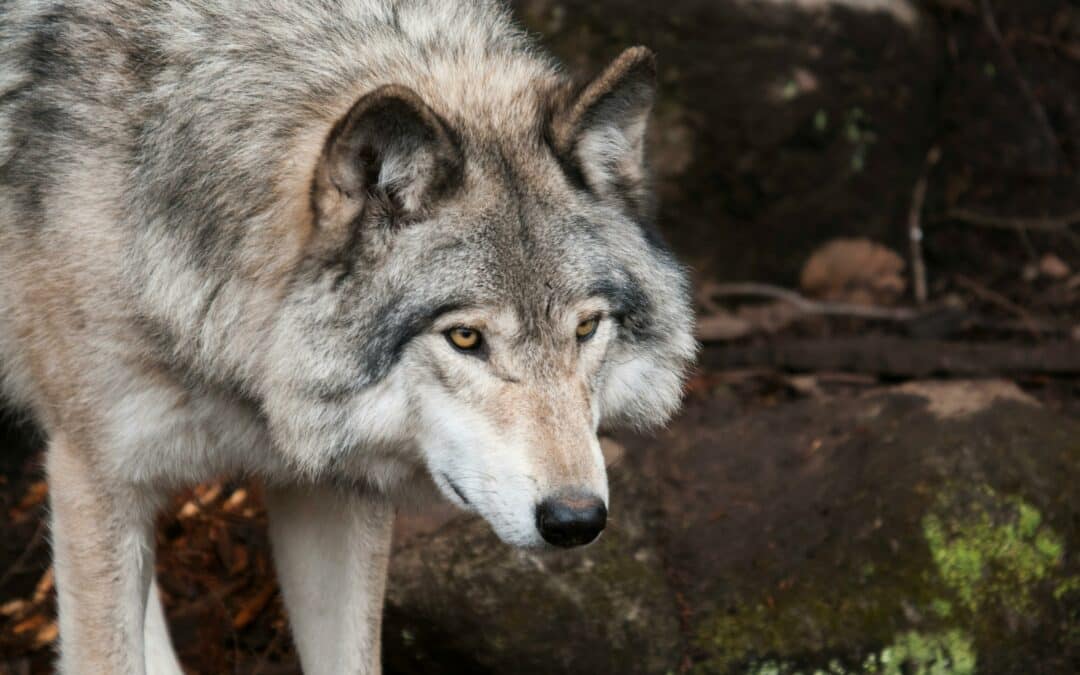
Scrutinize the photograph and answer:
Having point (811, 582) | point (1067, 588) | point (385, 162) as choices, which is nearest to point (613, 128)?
point (385, 162)

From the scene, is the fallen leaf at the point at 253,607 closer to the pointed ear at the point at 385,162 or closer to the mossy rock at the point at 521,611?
the mossy rock at the point at 521,611

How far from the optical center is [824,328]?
7195 millimetres

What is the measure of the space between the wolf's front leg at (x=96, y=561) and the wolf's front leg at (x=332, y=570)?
541 mm

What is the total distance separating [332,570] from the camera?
4.42 m

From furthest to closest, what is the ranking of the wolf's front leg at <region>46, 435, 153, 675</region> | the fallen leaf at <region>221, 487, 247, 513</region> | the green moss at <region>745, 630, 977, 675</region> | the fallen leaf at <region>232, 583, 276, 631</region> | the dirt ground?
1. the dirt ground
2. the fallen leaf at <region>221, 487, 247, 513</region>
3. the fallen leaf at <region>232, 583, 276, 631</region>
4. the green moss at <region>745, 630, 977, 675</region>
5. the wolf's front leg at <region>46, 435, 153, 675</region>

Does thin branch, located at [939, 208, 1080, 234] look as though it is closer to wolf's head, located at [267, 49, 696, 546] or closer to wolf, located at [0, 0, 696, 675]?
wolf, located at [0, 0, 696, 675]

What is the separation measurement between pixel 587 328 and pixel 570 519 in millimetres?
554

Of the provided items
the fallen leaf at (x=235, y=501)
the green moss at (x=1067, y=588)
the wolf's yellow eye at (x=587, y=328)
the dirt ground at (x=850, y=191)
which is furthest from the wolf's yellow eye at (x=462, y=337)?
the green moss at (x=1067, y=588)

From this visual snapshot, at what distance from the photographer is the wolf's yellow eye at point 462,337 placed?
11.1ft

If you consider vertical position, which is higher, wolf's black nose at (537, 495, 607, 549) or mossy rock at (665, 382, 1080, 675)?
wolf's black nose at (537, 495, 607, 549)

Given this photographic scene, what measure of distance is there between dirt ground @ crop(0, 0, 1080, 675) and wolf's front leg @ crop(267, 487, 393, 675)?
1192 millimetres

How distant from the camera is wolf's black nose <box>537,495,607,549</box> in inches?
126

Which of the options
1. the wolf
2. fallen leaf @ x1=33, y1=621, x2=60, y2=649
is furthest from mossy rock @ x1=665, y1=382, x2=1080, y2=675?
fallen leaf @ x1=33, y1=621, x2=60, y2=649

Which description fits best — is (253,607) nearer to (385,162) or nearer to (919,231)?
(385,162)
